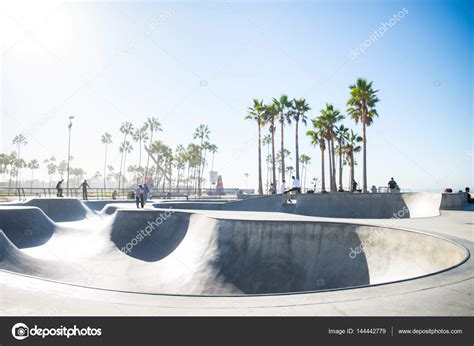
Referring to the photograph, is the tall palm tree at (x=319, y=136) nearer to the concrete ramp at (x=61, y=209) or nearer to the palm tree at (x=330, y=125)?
the palm tree at (x=330, y=125)

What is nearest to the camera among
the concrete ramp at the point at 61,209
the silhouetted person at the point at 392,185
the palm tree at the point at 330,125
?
the concrete ramp at the point at 61,209

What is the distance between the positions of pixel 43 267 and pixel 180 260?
4667 millimetres

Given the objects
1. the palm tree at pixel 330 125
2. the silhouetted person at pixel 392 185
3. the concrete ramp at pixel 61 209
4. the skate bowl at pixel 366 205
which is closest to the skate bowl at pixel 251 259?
the concrete ramp at pixel 61 209

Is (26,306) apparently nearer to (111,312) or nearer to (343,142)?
(111,312)

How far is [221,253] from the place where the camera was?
38.0ft

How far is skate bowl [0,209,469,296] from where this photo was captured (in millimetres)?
9148

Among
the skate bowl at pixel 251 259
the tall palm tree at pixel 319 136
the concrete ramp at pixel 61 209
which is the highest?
the tall palm tree at pixel 319 136

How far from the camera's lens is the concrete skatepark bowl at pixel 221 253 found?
918 cm

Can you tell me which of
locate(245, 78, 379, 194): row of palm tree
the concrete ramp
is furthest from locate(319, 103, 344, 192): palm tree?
the concrete ramp

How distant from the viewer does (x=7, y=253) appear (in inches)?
396

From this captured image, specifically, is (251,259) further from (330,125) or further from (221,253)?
(330,125)

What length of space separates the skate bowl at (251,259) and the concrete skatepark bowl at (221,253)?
3 centimetres

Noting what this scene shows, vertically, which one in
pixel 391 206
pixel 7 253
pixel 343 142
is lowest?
pixel 7 253
